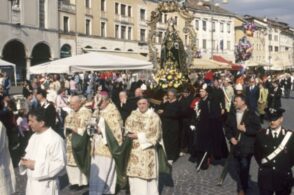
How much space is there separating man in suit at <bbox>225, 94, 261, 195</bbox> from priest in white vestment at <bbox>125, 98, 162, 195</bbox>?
1.19 m

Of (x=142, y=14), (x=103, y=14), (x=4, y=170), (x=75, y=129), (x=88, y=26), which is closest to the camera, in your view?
(x=4, y=170)

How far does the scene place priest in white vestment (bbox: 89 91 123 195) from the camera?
27.1 feet

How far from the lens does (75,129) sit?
8922 millimetres

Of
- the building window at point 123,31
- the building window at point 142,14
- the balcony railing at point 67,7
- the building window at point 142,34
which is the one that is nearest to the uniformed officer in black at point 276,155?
the balcony railing at point 67,7

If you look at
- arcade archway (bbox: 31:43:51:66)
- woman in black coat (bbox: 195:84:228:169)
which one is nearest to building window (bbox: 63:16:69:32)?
arcade archway (bbox: 31:43:51:66)

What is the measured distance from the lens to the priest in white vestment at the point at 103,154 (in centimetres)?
827

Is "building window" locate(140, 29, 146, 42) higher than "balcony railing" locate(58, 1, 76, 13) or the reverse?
the reverse

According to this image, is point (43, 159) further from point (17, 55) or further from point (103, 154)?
point (17, 55)

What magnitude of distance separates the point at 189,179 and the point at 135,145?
219 centimetres

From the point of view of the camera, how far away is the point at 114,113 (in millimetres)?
8570

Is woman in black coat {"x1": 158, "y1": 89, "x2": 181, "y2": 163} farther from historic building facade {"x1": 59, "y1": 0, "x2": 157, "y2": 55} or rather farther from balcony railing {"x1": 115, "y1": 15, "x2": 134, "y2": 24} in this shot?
balcony railing {"x1": 115, "y1": 15, "x2": 134, "y2": 24}

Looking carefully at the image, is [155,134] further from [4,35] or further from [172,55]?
[4,35]

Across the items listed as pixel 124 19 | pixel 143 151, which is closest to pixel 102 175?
pixel 143 151

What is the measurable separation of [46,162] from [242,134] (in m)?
3.66
